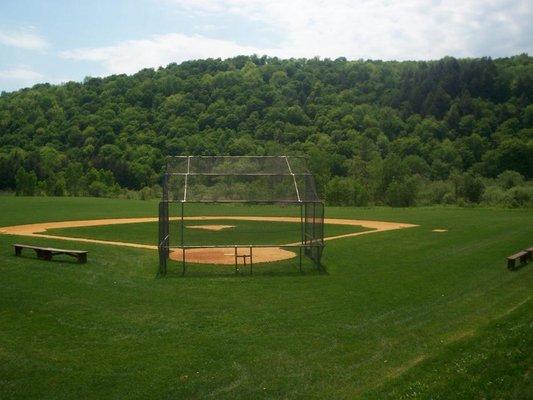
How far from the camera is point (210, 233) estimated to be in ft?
83.6

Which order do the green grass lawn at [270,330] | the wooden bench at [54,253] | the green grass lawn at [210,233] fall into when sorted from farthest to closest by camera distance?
1. the green grass lawn at [210,233]
2. the wooden bench at [54,253]
3. the green grass lawn at [270,330]

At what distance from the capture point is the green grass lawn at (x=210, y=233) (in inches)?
920

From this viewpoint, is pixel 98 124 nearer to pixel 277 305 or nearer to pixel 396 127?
pixel 396 127

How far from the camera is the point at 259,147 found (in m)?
64.8

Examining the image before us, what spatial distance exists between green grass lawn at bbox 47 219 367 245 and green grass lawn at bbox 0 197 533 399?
4916mm

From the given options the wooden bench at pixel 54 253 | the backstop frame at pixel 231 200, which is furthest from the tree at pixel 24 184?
the wooden bench at pixel 54 253

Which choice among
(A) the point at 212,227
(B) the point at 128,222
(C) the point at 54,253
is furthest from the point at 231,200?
(B) the point at 128,222

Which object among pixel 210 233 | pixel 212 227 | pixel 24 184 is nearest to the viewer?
pixel 210 233

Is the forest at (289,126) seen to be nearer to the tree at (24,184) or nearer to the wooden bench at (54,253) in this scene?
the tree at (24,184)

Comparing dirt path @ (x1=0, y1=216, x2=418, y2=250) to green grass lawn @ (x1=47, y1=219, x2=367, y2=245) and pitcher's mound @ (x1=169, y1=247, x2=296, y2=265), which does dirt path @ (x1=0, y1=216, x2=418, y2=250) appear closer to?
green grass lawn @ (x1=47, y1=219, x2=367, y2=245)

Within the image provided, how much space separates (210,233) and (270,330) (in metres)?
15.3

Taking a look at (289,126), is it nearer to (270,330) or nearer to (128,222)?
(128,222)

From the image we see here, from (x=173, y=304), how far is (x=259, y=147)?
52993 millimetres

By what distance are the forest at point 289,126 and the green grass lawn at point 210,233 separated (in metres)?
24.4
